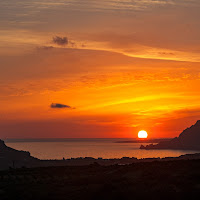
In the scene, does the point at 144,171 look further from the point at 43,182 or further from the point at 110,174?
the point at 43,182

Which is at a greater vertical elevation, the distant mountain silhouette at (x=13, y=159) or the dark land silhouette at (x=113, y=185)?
the distant mountain silhouette at (x=13, y=159)

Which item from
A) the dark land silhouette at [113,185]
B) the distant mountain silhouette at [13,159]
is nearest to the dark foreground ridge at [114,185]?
the dark land silhouette at [113,185]

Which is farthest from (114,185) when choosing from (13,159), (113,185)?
(13,159)

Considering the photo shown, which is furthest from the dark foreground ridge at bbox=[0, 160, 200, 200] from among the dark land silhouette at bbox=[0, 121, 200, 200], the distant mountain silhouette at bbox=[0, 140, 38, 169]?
the distant mountain silhouette at bbox=[0, 140, 38, 169]

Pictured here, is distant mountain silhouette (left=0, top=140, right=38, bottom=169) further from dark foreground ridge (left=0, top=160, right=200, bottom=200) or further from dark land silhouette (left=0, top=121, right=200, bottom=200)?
dark foreground ridge (left=0, top=160, right=200, bottom=200)

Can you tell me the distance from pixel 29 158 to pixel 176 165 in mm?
133857

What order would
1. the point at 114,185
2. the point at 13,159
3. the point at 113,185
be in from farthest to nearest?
the point at 13,159 < the point at 114,185 < the point at 113,185

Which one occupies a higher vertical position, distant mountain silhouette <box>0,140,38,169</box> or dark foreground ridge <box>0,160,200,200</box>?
distant mountain silhouette <box>0,140,38,169</box>

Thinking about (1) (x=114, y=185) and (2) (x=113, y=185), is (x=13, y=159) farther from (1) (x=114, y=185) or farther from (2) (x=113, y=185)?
(2) (x=113, y=185)

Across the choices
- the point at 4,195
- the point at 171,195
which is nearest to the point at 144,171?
the point at 171,195

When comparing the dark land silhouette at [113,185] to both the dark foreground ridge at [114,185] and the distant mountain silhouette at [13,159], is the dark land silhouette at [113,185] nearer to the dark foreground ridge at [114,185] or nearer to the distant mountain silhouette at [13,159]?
the dark foreground ridge at [114,185]

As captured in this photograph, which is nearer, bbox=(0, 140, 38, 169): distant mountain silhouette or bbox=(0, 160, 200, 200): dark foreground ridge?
bbox=(0, 160, 200, 200): dark foreground ridge

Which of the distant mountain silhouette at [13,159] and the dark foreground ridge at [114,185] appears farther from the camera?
the distant mountain silhouette at [13,159]

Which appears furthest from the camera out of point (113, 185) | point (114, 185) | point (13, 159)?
point (13, 159)
